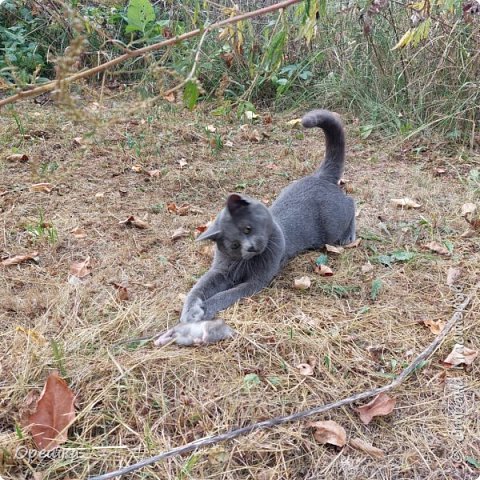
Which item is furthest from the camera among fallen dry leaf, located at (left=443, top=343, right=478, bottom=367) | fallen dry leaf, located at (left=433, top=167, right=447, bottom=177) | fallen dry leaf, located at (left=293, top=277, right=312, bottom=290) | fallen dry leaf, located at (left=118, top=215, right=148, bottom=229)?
fallen dry leaf, located at (left=433, top=167, right=447, bottom=177)

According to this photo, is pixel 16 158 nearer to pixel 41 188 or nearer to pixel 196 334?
pixel 41 188

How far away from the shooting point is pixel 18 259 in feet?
7.72

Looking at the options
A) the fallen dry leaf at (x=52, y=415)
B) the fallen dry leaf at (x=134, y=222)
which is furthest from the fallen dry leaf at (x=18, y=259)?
the fallen dry leaf at (x=52, y=415)

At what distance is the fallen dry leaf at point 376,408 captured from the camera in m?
1.57

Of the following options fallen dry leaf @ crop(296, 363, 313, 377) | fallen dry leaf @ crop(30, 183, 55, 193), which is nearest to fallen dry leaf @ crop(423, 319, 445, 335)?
fallen dry leaf @ crop(296, 363, 313, 377)

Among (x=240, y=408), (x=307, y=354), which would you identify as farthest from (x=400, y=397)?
(x=240, y=408)

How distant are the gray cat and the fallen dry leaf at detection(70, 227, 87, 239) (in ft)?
2.47

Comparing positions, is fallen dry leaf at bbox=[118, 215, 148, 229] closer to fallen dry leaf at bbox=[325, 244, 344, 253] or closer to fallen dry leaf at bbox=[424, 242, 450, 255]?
fallen dry leaf at bbox=[325, 244, 344, 253]

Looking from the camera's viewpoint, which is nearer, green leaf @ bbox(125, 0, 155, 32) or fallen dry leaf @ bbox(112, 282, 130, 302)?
fallen dry leaf @ bbox(112, 282, 130, 302)

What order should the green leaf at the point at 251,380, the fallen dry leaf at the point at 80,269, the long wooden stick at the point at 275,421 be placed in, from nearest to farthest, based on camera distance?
the long wooden stick at the point at 275,421 → the green leaf at the point at 251,380 → the fallen dry leaf at the point at 80,269

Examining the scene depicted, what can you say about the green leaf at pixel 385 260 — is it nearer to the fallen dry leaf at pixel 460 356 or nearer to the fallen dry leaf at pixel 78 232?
the fallen dry leaf at pixel 460 356

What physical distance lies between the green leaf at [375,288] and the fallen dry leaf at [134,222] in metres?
1.20

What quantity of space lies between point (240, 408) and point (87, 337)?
2.05 ft

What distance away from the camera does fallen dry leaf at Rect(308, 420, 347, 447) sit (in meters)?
1.50
